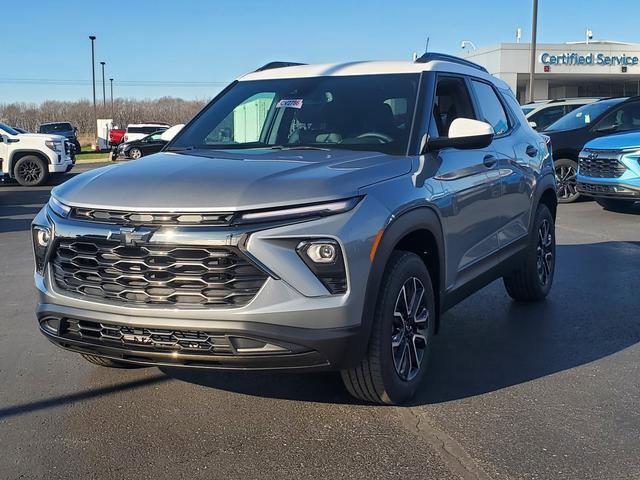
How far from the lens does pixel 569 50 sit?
40844 millimetres

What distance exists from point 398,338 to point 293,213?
1.02m

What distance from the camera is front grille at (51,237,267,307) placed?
3234 mm

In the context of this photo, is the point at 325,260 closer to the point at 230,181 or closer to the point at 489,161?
the point at 230,181

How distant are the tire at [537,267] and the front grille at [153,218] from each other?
3.28 metres

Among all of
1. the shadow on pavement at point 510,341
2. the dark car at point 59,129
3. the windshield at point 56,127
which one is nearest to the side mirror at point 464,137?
the shadow on pavement at point 510,341

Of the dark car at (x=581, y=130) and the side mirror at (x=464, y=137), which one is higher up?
the side mirror at (x=464, y=137)

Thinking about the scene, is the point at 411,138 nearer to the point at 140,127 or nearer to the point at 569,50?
the point at 140,127

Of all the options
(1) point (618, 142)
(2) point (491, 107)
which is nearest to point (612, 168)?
(1) point (618, 142)

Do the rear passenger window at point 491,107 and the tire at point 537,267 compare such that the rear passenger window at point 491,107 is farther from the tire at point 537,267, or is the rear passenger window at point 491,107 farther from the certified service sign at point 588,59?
the certified service sign at point 588,59

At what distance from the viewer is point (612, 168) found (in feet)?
36.1

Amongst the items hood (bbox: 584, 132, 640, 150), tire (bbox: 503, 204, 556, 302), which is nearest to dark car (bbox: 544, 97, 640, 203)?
hood (bbox: 584, 132, 640, 150)

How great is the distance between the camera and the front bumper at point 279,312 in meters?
3.21

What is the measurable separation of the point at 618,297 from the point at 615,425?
9.40 feet

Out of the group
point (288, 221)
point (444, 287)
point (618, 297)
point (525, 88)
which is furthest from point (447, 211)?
point (525, 88)
